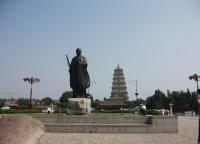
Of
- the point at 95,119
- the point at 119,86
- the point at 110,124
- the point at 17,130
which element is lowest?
the point at 110,124

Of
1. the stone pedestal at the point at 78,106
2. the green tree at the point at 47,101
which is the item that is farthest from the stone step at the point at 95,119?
the green tree at the point at 47,101

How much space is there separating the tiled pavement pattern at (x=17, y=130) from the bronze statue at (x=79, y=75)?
53.3 feet

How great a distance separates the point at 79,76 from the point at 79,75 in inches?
2.2

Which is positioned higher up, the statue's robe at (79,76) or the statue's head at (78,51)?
the statue's head at (78,51)

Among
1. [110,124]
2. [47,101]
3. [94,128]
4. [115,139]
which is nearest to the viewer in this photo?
[115,139]

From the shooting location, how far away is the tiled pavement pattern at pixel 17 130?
4.30 m

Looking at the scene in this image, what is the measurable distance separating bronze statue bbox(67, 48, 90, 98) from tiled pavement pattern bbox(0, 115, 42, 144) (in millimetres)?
16241

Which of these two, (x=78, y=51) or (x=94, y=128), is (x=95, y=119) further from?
(x=78, y=51)

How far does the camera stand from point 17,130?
14.4 ft

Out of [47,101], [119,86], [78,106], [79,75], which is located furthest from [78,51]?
[47,101]

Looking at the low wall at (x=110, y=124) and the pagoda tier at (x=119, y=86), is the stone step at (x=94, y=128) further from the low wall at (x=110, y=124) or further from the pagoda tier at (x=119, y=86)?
the pagoda tier at (x=119, y=86)

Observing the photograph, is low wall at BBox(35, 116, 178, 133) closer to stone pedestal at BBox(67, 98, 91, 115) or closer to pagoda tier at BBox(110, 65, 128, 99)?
stone pedestal at BBox(67, 98, 91, 115)

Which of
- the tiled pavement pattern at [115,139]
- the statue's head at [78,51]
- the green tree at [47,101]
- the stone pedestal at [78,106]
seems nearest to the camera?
the tiled pavement pattern at [115,139]

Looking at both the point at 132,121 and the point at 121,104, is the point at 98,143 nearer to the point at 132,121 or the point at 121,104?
the point at 132,121
